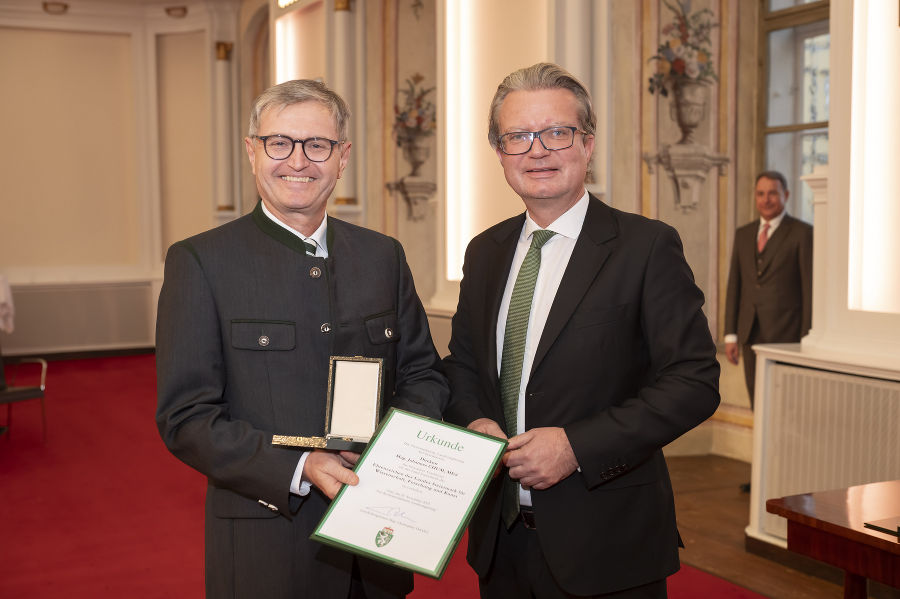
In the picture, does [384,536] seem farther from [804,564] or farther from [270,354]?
[804,564]

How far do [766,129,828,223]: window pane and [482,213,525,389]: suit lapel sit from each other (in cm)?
461

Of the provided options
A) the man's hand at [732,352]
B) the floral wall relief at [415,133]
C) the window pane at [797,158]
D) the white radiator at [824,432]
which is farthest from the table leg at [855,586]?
the floral wall relief at [415,133]

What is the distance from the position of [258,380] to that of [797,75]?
5.54 meters

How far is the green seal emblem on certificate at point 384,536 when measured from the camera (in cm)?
157

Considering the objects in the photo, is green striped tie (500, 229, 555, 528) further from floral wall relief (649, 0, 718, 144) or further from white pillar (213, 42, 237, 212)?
white pillar (213, 42, 237, 212)

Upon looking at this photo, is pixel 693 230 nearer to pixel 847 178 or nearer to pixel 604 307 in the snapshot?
pixel 847 178

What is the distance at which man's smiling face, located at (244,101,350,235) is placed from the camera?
174 centimetres

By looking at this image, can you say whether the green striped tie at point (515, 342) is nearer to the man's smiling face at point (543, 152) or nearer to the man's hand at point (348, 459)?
the man's smiling face at point (543, 152)

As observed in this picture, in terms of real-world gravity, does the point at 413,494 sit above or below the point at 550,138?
below

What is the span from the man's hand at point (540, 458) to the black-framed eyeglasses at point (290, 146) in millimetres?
684

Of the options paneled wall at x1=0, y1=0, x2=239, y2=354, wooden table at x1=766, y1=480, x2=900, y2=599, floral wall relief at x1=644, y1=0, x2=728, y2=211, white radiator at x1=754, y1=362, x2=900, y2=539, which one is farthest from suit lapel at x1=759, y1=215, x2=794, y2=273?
paneled wall at x1=0, y1=0, x2=239, y2=354

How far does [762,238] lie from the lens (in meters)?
5.70

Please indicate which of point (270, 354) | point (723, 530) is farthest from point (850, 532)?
point (723, 530)

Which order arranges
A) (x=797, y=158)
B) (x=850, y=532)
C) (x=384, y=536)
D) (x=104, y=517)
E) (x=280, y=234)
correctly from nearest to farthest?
→ 1. (x=384, y=536)
2. (x=280, y=234)
3. (x=850, y=532)
4. (x=104, y=517)
5. (x=797, y=158)
